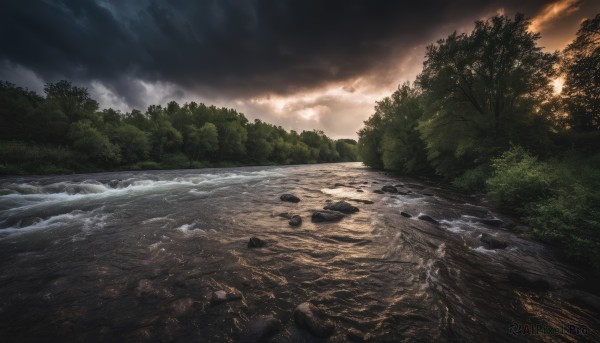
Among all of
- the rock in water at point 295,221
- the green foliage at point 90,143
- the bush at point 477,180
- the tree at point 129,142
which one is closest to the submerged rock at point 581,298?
the rock in water at point 295,221

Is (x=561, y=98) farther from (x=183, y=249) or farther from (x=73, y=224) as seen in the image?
(x=73, y=224)

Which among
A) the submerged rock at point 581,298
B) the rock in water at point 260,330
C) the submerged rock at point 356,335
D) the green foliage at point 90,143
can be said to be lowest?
the submerged rock at point 581,298

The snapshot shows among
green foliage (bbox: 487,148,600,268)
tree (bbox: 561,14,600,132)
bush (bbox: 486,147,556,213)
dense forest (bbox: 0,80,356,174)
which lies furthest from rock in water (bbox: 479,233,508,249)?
dense forest (bbox: 0,80,356,174)

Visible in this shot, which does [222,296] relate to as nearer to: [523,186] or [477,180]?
[523,186]

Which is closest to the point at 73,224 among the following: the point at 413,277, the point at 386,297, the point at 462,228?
the point at 386,297

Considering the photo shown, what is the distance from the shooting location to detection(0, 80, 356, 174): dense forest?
1192 inches

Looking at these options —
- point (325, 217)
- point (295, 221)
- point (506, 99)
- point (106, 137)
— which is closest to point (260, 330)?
point (295, 221)

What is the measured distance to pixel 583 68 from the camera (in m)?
17.0

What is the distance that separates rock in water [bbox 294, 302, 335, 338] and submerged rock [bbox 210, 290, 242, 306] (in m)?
1.31

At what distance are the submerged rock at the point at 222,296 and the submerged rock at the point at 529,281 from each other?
6.11 metres

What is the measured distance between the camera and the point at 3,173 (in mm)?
23344

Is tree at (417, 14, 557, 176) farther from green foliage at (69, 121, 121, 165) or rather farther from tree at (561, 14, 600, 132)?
green foliage at (69, 121, 121, 165)

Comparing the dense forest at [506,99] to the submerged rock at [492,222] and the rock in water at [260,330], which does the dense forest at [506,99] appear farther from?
the rock in water at [260,330]

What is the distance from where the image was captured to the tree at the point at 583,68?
649 inches
